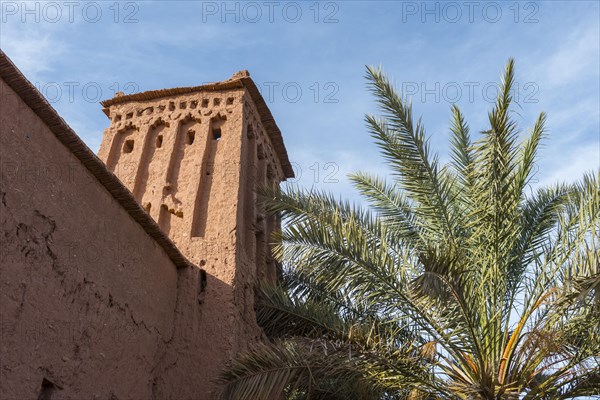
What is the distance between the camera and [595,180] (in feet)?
25.1

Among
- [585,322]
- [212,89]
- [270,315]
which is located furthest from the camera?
[212,89]

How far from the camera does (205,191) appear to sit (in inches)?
405

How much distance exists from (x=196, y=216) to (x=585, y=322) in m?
4.97

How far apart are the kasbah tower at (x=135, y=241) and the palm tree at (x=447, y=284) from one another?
1.07 metres

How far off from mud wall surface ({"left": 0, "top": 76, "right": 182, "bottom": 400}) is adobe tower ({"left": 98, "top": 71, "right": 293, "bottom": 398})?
0.45 m

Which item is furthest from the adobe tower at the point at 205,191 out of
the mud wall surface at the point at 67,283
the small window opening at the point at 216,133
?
the mud wall surface at the point at 67,283

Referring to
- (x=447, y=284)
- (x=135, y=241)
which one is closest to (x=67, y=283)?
(x=135, y=241)

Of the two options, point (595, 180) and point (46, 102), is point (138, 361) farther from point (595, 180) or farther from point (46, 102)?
point (595, 180)

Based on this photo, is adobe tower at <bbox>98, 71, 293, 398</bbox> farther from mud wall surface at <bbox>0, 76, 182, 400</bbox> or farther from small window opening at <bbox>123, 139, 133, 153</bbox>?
mud wall surface at <bbox>0, 76, 182, 400</bbox>

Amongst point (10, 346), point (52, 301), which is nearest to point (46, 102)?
point (52, 301)

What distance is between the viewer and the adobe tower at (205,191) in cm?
875

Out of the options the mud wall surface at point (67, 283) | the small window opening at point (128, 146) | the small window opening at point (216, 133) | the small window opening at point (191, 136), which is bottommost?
the mud wall surface at point (67, 283)

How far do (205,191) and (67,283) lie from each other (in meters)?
3.63

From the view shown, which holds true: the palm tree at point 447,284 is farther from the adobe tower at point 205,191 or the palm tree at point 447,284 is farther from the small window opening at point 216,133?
the small window opening at point 216,133
